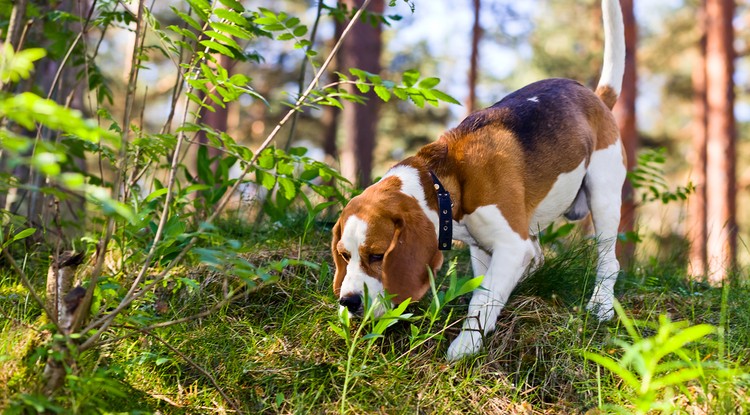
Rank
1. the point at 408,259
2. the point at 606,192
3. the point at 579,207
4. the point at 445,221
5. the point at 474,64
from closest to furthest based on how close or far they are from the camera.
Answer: the point at 408,259
the point at 445,221
the point at 606,192
the point at 579,207
the point at 474,64

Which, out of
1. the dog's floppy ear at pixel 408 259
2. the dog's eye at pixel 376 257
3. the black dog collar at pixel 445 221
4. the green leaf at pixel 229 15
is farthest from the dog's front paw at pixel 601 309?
the green leaf at pixel 229 15

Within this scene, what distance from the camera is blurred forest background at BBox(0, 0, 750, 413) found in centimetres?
249

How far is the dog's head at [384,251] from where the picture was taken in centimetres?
309

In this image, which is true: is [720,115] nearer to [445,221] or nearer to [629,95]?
[629,95]

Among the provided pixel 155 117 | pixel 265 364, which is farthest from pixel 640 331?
pixel 155 117

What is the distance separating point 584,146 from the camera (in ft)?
13.6

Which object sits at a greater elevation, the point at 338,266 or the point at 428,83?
the point at 428,83

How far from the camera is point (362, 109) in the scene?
415 inches

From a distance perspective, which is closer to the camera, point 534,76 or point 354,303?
point 354,303

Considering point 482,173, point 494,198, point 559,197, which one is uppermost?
point 482,173

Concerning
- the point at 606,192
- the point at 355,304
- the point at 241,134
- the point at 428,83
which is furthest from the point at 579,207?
the point at 241,134

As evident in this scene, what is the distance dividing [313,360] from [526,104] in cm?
209

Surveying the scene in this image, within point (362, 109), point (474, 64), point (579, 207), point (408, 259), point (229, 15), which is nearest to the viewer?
point (229, 15)

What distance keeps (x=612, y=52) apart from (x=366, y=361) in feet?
9.42
